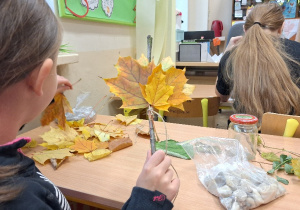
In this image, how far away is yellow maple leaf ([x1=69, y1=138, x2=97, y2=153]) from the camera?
0.83 meters

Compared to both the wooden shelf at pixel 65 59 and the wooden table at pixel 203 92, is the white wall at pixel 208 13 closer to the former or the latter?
the wooden table at pixel 203 92

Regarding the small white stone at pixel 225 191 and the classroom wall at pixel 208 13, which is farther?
the classroom wall at pixel 208 13

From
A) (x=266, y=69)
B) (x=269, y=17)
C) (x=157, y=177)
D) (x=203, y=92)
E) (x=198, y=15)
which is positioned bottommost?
(x=203, y=92)

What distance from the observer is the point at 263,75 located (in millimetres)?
1231

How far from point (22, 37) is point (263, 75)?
3.67 ft

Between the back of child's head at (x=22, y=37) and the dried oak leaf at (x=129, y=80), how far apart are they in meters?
0.32

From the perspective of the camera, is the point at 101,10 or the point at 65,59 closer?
the point at 65,59

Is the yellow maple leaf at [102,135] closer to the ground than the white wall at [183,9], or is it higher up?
closer to the ground

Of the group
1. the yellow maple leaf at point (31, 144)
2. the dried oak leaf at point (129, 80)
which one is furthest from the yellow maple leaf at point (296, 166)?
the yellow maple leaf at point (31, 144)

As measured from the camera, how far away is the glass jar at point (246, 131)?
2.54 feet

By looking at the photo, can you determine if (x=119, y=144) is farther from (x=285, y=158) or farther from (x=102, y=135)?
(x=285, y=158)

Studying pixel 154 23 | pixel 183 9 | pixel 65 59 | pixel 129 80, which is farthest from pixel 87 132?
pixel 183 9

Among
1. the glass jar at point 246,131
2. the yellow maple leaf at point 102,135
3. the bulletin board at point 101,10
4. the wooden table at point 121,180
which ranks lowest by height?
the wooden table at point 121,180

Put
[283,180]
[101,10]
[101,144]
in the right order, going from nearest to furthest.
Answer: [283,180], [101,144], [101,10]
